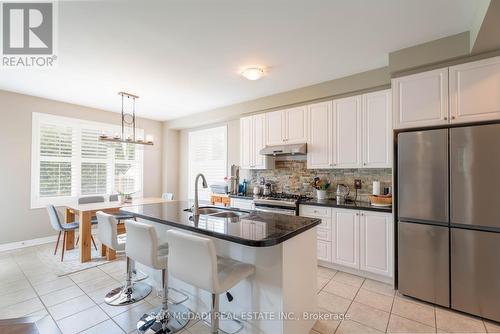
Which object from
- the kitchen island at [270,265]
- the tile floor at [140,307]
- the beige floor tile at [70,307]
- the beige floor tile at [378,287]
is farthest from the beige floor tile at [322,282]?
the beige floor tile at [70,307]

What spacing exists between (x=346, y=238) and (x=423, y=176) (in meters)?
1.20

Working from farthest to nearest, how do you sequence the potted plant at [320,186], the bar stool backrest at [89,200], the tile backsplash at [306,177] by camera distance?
the bar stool backrest at [89,200], the potted plant at [320,186], the tile backsplash at [306,177]

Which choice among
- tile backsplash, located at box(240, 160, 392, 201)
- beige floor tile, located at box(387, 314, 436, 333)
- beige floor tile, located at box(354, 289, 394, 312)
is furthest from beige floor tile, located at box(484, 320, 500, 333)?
tile backsplash, located at box(240, 160, 392, 201)

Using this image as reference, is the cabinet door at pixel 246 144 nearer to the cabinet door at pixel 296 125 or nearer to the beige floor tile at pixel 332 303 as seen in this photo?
the cabinet door at pixel 296 125

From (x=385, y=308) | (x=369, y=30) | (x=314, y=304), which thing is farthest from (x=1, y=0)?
(x=385, y=308)

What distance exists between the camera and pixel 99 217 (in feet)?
8.18

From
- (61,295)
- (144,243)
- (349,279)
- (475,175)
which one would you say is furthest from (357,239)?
(61,295)

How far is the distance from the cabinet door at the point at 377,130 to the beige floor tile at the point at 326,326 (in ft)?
6.44

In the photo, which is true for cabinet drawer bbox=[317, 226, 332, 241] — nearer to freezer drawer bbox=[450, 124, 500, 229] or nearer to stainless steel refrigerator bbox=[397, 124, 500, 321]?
stainless steel refrigerator bbox=[397, 124, 500, 321]

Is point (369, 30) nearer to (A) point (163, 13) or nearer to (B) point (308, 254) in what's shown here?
(A) point (163, 13)

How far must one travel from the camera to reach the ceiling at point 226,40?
1962mm

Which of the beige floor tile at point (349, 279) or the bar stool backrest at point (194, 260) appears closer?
the bar stool backrest at point (194, 260)

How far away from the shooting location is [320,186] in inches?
145

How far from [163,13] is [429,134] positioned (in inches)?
112
